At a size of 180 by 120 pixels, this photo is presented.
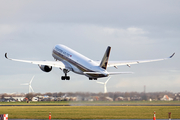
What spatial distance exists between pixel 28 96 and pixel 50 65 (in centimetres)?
6230

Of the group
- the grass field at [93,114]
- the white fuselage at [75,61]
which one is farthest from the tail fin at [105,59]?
the grass field at [93,114]

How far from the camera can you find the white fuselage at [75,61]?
82250mm

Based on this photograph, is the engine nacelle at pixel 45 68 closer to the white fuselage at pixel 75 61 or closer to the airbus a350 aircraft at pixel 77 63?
the airbus a350 aircraft at pixel 77 63

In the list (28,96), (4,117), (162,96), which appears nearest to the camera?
(4,117)

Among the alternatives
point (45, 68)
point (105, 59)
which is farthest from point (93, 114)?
point (45, 68)

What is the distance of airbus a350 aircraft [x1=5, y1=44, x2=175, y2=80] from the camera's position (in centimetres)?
8131

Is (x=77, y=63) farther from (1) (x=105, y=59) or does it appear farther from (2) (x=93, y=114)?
(2) (x=93, y=114)

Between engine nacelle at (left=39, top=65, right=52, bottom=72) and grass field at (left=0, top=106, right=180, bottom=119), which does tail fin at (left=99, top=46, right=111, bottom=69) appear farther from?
engine nacelle at (left=39, top=65, right=52, bottom=72)

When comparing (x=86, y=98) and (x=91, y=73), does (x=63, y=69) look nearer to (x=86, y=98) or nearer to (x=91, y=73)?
(x=86, y=98)

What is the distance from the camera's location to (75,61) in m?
90.1

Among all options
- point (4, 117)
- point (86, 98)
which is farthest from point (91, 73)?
point (4, 117)

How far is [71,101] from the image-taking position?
334 feet

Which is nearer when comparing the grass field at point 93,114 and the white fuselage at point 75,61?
the grass field at point 93,114

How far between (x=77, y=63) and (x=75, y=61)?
140 cm
